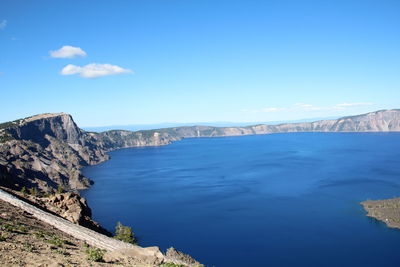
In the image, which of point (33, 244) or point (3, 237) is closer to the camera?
point (3, 237)

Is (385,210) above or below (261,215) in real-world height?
above

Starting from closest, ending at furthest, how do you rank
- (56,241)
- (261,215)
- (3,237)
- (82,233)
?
(3,237) → (56,241) → (82,233) → (261,215)

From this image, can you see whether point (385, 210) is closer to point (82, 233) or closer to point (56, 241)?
point (82, 233)

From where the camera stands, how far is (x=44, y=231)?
32.4 metres

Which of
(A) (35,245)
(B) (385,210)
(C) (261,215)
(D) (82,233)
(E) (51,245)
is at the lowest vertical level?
(C) (261,215)

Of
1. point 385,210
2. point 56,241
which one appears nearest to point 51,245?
point 56,241

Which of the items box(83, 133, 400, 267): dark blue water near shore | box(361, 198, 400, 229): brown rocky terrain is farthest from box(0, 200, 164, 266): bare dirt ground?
box(361, 198, 400, 229): brown rocky terrain

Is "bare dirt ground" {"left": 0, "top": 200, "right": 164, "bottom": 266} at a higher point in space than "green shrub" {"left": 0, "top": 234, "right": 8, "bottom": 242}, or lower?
lower

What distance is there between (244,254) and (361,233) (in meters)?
36.6

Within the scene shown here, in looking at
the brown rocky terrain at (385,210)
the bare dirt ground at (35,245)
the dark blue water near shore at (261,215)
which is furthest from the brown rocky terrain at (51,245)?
the brown rocky terrain at (385,210)

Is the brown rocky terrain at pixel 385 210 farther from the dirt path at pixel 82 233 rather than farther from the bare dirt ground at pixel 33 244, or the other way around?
the bare dirt ground at pixel 33 244

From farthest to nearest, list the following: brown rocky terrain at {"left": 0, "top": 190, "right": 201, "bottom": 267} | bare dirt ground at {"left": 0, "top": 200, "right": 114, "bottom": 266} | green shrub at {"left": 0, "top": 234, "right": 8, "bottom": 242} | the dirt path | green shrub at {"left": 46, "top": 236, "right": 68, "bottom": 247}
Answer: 1. the dirt path
2. green shrub at {"left": 46, "top": 236, "right": 68, "bottom": 247}
3. green shrub at {"left": 0, "top": 234, "right": 8, "bottom": 242}
4. brown rocky terrain at {"left": 0, "top": 190, "right": 201, "bottom": 267}
5. bare dirt ground at {"left": 0, "top": 200, "right": 114, "bottom": 266}

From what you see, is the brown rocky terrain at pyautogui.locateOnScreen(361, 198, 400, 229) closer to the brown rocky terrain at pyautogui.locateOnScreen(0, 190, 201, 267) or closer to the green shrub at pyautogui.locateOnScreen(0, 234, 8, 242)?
the brown rocky terrain at pyautogui.locateOnScreen(0, 190, 201, 267)

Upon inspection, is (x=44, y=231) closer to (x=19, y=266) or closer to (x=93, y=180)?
(x=19, y=266)
